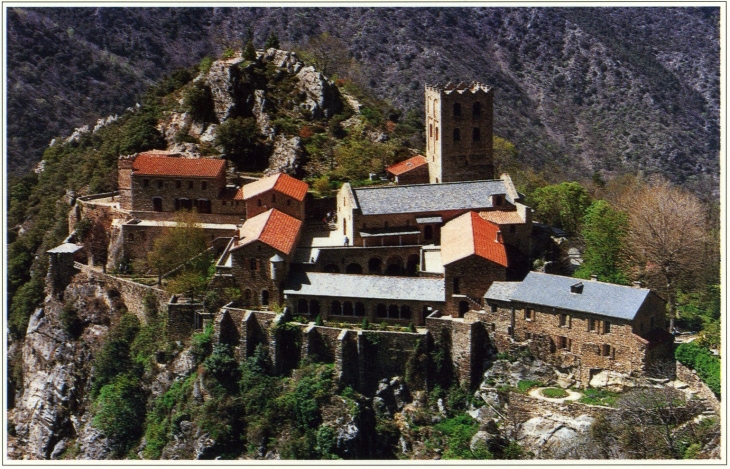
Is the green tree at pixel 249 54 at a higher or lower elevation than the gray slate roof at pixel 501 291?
higher

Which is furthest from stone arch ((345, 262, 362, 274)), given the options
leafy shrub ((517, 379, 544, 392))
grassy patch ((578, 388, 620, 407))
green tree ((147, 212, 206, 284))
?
grassy patch ((578, 388, 620, 407))

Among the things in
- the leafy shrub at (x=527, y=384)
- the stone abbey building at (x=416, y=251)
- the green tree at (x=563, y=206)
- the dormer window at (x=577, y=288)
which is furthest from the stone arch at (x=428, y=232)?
the leafy shrub at (x=527, y=384)

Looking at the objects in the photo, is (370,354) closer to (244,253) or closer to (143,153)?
(244,253)

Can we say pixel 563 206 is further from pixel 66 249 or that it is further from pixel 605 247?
pixel 66 249

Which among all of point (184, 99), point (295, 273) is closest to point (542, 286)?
point (295, 273)

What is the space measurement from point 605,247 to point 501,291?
9.88 m

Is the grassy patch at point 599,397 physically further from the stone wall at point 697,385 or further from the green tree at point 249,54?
the green tree at point 249,54

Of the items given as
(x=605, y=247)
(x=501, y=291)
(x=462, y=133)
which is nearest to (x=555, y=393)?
(x=501, y=291)

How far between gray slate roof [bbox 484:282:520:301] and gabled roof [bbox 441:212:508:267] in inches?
55.7

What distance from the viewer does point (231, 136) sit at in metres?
94.5

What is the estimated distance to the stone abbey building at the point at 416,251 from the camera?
217 ft

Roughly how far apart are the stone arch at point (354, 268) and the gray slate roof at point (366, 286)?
11.5 feet

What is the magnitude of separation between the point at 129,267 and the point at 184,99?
24441 mm

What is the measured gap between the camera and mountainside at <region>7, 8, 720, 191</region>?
14338 centimetres
